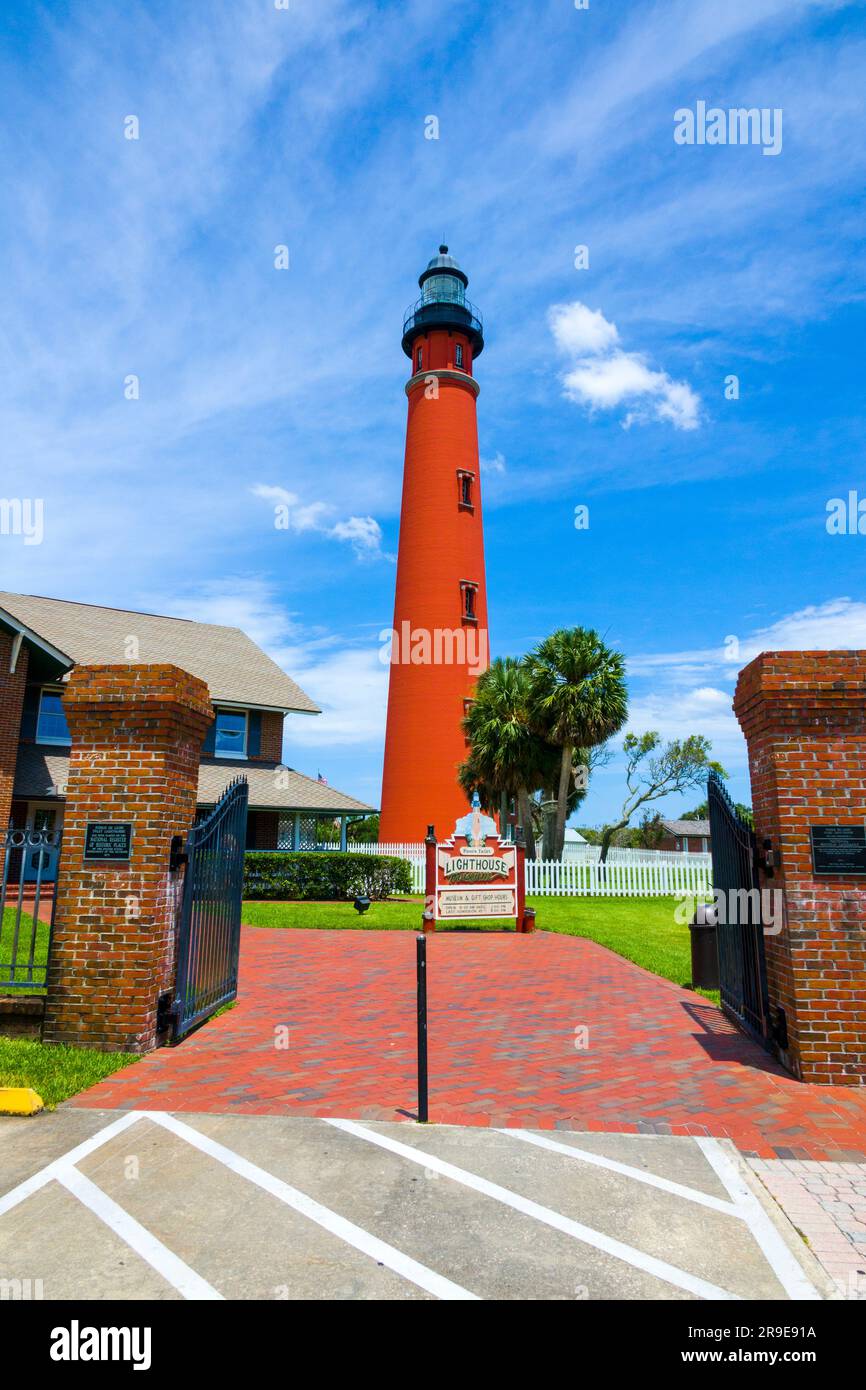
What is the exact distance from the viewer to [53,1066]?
6.01 m

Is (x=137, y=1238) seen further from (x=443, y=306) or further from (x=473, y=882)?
(x=443, y=306)

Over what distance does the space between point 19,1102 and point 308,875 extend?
17.4 m

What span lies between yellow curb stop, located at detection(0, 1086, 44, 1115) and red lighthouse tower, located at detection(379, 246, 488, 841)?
25952 mm

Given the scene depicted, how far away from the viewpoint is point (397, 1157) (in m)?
4.54

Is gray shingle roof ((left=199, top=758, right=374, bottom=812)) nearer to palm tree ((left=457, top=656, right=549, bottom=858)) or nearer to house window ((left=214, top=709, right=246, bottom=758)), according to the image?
Result: house window ((left=214, top=709, right=246, bottom=758))

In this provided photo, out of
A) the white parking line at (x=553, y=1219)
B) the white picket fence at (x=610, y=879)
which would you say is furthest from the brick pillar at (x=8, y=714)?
the white parking line at (x=553, y=1219)

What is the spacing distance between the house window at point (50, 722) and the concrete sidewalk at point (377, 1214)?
19.3 meters

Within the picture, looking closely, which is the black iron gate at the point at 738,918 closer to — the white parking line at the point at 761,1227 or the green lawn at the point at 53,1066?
the white parking line at the point at 761,1227

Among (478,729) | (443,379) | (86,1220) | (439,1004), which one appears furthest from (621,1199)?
(443,379)

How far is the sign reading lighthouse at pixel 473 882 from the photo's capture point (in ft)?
51.0

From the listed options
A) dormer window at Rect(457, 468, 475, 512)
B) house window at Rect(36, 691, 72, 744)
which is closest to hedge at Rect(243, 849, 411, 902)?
house window at Rect(36, 691, 72, 744)

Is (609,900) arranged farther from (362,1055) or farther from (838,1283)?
(838,1283)

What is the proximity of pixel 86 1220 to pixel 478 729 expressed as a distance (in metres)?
26.2
